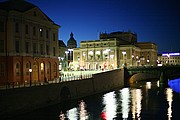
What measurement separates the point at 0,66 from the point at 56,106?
14.5 m

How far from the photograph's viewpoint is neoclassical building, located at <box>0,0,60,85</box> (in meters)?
58.2

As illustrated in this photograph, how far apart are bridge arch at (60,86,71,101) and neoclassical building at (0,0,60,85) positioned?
817cm

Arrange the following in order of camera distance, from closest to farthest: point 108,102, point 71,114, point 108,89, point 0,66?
point 71,114 < point 0,66 < point 108,102 < point 108,89

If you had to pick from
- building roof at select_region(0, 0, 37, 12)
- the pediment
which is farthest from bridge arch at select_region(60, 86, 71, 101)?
building roof at select_region(0, 0, 37, 12)

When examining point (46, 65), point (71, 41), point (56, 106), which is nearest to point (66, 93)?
point (56, 106)

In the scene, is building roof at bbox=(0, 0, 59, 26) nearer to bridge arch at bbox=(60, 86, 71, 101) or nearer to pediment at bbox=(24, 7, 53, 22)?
pediment at bbox=(24, 7, 53, 22)

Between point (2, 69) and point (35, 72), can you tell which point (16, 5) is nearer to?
point (35, 72)

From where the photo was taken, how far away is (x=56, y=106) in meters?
55.4

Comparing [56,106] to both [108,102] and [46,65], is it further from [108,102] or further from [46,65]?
[46,65]

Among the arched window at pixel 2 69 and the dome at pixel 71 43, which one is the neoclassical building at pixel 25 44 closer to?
the arched window at pixel 2 69

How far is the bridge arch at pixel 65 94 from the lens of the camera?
60969mm

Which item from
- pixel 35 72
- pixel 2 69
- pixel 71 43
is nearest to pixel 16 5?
pixel 35 72

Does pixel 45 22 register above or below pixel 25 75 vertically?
above

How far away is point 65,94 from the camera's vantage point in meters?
62.6
